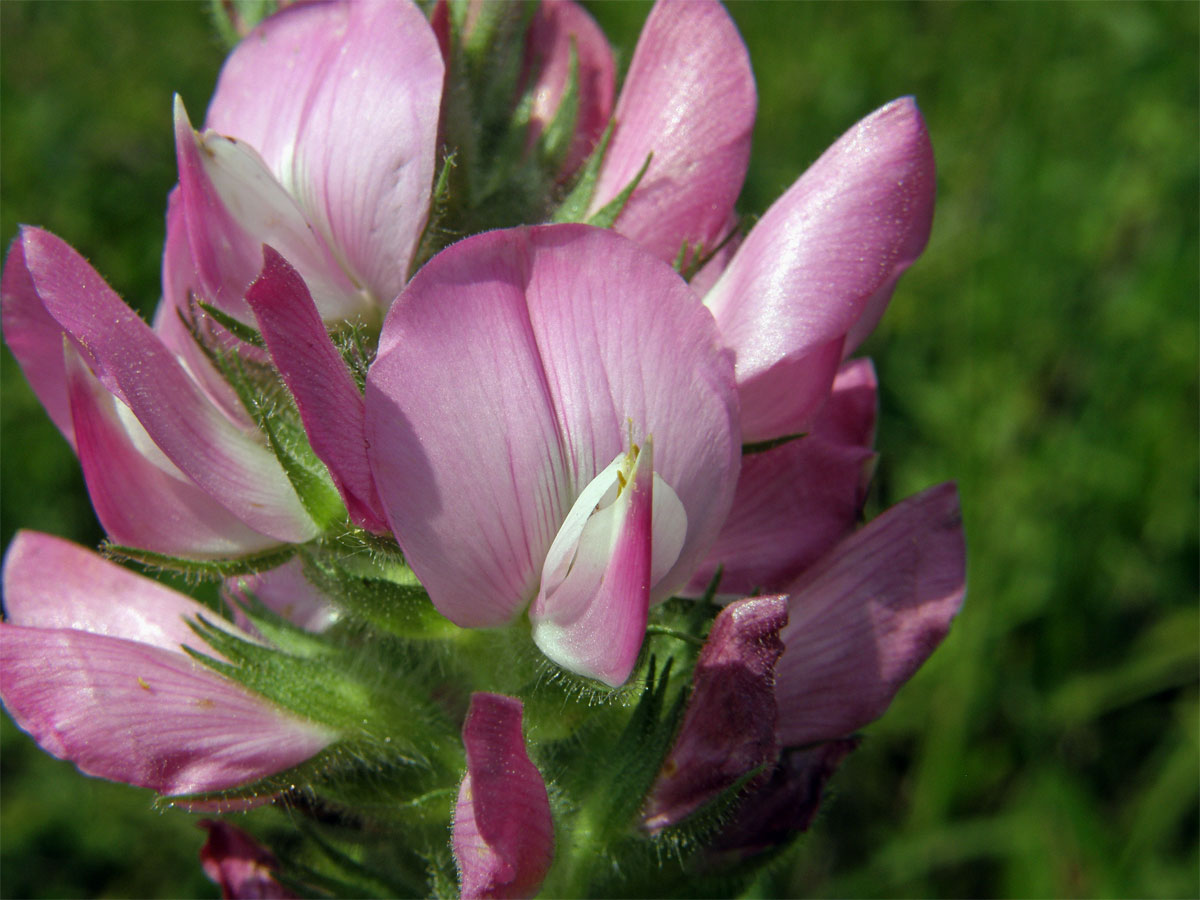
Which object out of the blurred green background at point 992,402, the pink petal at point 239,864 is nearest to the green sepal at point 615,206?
the pink petal at point 239,864

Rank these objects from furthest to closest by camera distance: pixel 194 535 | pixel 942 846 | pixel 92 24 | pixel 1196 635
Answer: pixel 92 24 → pixel 1196 635 → pixel 942 846 → pixel 194 535

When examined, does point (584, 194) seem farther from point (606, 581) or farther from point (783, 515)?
point (606, 581)

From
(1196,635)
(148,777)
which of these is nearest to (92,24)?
(148,777)

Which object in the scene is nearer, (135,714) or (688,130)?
(135,714)

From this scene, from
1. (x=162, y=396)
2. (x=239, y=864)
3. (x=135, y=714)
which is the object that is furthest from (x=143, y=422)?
(x=239, y=864)

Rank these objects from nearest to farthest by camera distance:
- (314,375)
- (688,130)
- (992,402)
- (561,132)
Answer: (314,375)
(688,130)
(561,132)
(992,402)

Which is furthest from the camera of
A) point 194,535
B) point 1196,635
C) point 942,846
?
point 1196,635

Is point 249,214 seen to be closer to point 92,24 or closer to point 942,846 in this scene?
point 942,846
